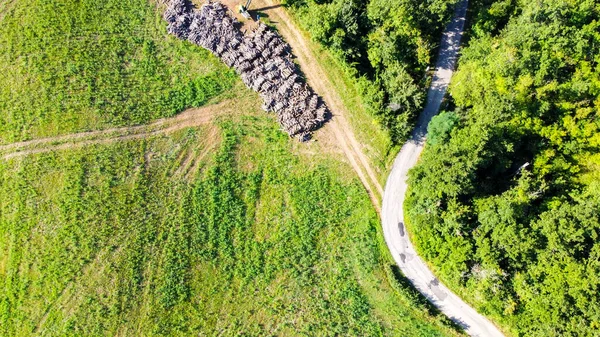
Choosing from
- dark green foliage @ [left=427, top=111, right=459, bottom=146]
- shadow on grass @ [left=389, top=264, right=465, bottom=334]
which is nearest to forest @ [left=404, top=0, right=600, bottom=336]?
dark green foliage @ [left=427, top=111, right=459, bottom=146]

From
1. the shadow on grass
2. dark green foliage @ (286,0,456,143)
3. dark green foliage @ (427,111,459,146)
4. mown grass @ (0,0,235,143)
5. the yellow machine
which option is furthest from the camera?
the yellow machine

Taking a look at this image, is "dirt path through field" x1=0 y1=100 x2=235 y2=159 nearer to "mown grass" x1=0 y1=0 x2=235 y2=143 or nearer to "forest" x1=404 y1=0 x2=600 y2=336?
"mown grass" x1=0 y1=0 x2=235 y2=143

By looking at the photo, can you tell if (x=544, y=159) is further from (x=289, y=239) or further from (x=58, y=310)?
(x=58, y=310)

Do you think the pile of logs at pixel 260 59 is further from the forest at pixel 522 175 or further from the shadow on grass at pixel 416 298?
the shadow on grass at pixel 416 298

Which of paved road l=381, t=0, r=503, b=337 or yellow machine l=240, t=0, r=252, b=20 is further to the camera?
yellow machine l=240, t=0, r=252, b=20

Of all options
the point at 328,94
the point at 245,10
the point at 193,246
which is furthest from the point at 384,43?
the point at 193,246

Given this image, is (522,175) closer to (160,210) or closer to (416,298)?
(416,298)
